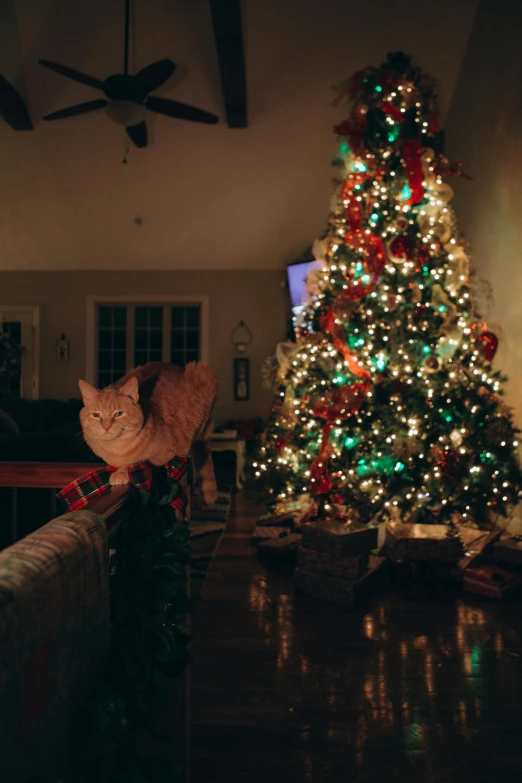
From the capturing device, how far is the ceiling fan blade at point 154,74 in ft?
11.5

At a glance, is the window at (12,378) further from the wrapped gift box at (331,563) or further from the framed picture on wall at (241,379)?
the wrapped gift box at (331,563)

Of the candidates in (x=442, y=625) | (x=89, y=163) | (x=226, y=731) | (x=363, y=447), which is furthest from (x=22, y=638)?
(x=89, y=163)

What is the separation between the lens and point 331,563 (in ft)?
8.71

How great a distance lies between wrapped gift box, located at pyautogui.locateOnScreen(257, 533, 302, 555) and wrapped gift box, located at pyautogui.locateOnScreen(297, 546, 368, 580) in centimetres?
46

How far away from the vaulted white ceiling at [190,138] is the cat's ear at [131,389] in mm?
4795

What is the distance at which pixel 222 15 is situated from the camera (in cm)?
420

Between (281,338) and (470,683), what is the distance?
20.4ft

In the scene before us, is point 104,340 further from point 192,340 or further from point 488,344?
point 488,344

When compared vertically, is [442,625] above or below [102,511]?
below

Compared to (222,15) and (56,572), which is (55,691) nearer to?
(56,572)

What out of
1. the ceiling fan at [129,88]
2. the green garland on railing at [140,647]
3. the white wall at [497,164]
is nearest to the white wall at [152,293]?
the white wall at [497,164]

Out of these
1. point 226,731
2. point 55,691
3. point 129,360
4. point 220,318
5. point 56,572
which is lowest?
point 226,731

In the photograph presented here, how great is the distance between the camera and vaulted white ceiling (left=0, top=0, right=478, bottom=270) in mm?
5148

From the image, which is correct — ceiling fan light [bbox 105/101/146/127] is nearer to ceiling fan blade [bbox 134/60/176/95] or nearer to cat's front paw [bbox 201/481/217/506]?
ceiling fan blade [bbox 134/60/176/95]
